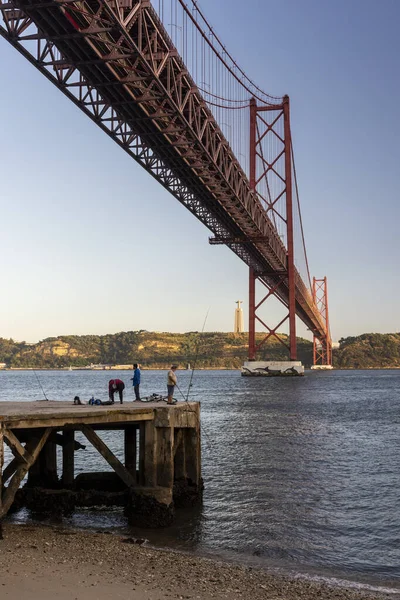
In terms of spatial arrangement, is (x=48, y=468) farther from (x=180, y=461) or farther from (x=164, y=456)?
(x=164, y=456)

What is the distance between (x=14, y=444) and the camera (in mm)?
9547

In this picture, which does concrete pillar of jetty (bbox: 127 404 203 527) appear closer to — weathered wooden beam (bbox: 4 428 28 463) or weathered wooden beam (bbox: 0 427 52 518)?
weathered wooden beam (bbox: 0 427 52 518)

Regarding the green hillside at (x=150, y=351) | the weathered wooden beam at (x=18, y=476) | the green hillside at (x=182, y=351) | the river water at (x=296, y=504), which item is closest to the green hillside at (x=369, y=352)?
the green hillside at (x=182, y=351)

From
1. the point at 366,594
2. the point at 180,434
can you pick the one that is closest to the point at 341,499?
the point at 180,434

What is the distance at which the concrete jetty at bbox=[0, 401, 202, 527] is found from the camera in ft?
32.9

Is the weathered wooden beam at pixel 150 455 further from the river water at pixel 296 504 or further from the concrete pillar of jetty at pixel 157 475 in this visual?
the river water at pixel 296 504

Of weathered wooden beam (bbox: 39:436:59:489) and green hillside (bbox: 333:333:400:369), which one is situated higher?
green hillside (bbox: 333:333:400:369)

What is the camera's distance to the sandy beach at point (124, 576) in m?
7.21

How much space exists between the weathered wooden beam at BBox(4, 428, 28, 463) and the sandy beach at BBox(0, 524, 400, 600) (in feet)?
3.59

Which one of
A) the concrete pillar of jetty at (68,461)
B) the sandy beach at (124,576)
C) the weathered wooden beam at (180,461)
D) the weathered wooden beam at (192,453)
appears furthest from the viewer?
the concrete pillar of jetty at (68,461)

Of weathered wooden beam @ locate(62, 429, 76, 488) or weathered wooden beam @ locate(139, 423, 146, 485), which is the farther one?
weathered wooden beam @ locate(62, 429, 76, 488)

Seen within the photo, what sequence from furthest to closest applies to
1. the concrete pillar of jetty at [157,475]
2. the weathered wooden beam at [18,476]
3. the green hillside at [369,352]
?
1. the green hillside at [369,352]
2. the concrete pillar of jetty at [157,475]
3. the weathered wooden beam at [18,476]

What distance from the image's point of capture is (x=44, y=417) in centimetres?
996

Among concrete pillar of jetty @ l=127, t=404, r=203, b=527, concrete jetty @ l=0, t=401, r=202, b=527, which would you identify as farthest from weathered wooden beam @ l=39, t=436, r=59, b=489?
concrete pillar of jetty @ l=127, t=404, r=203, b=527
